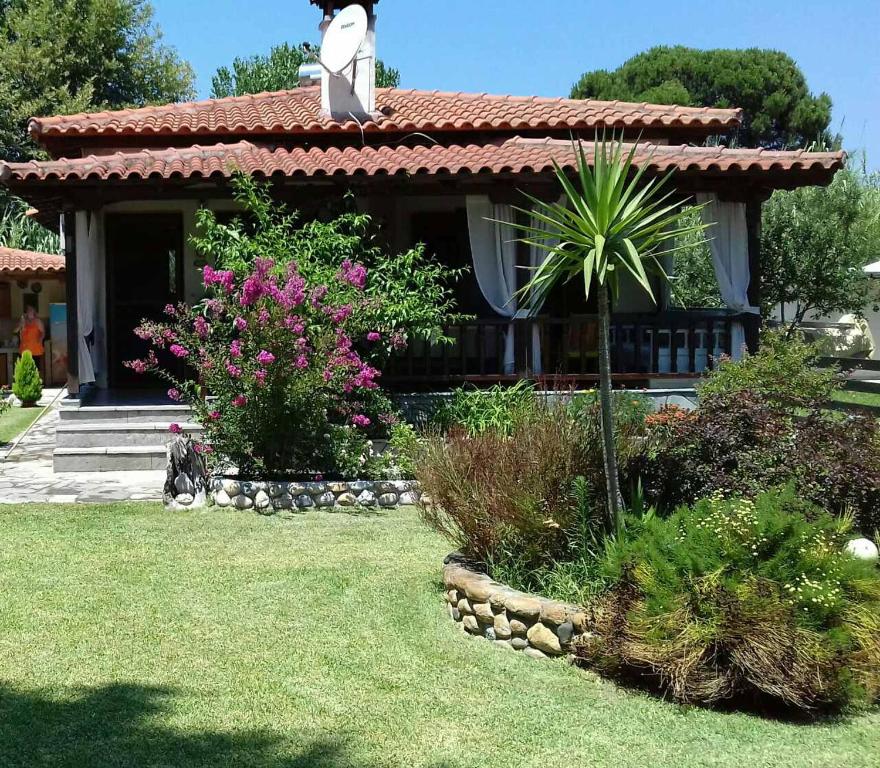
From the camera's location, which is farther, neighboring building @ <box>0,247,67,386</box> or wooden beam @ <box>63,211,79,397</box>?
neighboring building @ <box>0,247,67,386</box>

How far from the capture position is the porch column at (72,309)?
11.3m

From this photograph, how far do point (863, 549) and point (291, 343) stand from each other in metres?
5.18

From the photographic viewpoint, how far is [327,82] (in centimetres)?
1373

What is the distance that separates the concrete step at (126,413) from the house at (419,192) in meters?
0.55

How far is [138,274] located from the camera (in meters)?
13.9

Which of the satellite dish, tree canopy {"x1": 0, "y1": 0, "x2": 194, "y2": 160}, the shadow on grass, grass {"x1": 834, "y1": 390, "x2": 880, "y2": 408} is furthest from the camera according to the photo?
tree canopy {"x1": 0, "y1": 0, "x2": 194, "y2": 160}

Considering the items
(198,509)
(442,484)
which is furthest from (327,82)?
(442,484)

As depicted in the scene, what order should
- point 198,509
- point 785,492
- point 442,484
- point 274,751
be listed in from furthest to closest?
point 198,509 → point 442,484 → point 785,492 → point 274,751

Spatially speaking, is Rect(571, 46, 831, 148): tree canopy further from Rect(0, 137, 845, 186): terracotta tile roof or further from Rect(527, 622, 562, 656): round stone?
Rect(527, 622, 562, 656): round stone

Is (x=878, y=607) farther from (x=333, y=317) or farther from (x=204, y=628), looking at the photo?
(x=333, y=317)

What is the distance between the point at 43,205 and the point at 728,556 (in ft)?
38.3

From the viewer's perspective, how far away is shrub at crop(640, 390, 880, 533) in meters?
5.49

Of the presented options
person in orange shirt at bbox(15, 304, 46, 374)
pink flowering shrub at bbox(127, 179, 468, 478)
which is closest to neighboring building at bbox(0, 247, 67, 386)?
person in orange shirt at bbox(15, 304, 46, 374)

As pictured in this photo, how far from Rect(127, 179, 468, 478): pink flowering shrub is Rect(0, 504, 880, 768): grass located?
2.09 metres
